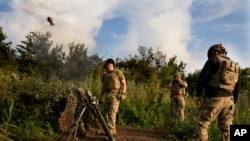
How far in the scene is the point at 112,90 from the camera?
10.2m

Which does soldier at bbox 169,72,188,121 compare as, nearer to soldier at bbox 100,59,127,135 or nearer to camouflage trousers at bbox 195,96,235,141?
soldier at bbox 100,59,127,135

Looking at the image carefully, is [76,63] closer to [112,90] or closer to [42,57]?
[42,57]

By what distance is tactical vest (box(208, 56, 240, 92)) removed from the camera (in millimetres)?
8289

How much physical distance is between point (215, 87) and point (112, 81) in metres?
2.58

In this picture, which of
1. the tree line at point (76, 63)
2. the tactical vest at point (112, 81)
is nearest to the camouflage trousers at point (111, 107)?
the tactical vest at point (112, 81)

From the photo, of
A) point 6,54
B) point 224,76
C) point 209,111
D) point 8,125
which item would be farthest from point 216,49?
point 6,54

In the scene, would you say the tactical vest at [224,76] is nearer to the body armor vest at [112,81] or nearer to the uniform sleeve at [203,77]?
the uniform sleeve at [203,77]

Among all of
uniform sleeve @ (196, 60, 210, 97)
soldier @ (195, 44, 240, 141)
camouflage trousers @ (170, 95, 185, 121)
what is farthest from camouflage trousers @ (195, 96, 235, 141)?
camouflage trousers @ (170, 95, 185, 121)

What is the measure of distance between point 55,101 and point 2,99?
1.27 meters

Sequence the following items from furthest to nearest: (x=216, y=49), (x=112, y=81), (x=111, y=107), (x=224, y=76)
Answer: (x=112, y=81), (x=111, y=107), (x=216, y=49), (x=224, y=76)

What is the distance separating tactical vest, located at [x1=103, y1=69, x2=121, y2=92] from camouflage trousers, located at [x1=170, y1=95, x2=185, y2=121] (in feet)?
10.0

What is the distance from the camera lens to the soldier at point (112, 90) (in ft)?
33.0

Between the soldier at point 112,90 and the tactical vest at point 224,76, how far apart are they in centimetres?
227

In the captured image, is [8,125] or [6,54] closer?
[8,125]
